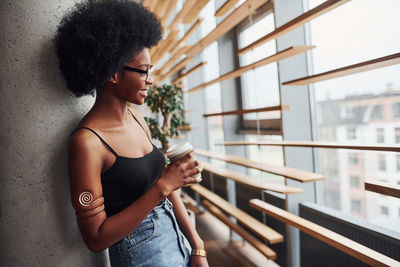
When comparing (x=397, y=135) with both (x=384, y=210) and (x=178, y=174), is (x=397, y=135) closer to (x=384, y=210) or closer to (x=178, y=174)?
(x=384, y=210)

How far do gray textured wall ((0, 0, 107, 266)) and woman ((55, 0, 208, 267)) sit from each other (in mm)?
75

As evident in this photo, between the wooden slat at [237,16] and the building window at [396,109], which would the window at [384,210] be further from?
the wooden slat at [237,16]

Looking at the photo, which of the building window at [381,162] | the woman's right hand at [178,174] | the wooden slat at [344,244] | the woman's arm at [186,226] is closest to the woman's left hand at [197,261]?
the woman's arm at [186,226]

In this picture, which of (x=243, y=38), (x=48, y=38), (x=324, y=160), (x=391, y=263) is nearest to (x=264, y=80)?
(x=243, y=38)

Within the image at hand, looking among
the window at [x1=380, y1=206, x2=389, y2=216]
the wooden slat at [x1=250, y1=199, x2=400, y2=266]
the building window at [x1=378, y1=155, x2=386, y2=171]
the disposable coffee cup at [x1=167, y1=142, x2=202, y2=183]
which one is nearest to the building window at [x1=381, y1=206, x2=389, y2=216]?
the window at [x1=380, y1=206, x2=389, y2=216]

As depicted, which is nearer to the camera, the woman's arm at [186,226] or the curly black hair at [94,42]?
the curly black hair at [94,42]

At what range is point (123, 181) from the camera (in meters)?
0.98

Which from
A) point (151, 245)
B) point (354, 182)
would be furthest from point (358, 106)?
point (151, 245)

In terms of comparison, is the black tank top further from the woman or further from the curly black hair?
the curly black hair

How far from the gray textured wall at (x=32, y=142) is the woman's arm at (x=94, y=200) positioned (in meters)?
0.18

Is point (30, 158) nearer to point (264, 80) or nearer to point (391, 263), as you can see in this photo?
point (391, 263)

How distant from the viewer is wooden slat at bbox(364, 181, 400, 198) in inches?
39.4

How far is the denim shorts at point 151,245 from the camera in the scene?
1.00 metres

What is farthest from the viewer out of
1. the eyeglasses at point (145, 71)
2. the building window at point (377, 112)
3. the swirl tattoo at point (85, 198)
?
the building window at point (377, 112)
